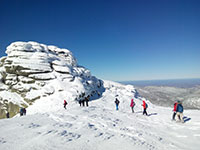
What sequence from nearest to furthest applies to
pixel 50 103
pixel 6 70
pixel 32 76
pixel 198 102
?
pixel 50 103
pixel 32 76
pixel 6 70
pixel 198 102

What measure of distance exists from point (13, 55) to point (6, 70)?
5.48 metres

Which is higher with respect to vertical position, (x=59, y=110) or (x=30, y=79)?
(x=30, y=79)

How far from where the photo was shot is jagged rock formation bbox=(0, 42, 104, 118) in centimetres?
2979

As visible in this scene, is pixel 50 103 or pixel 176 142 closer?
pixel 176 142

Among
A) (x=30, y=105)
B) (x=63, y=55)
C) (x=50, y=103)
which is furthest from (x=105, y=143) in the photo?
(x=63, y=55)

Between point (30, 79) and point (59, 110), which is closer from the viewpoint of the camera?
point (59, 110)

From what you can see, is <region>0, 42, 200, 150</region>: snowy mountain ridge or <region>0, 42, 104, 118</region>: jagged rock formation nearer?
<region>0, 42, 200, 150</region>: snowy mountain ridge

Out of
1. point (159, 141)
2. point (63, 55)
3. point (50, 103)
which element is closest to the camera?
point (159, 141)

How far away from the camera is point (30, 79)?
1315 inches

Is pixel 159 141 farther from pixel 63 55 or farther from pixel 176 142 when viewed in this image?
pixel 63 55

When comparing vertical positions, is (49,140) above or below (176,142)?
above

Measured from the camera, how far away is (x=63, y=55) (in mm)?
52625

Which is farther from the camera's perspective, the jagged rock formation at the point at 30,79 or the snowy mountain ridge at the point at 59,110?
the jagged rock formation at the point at 30,79

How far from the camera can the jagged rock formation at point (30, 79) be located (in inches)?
1173
